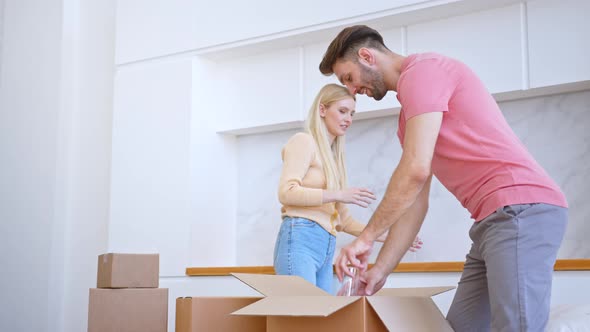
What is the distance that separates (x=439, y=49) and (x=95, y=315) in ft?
6.19

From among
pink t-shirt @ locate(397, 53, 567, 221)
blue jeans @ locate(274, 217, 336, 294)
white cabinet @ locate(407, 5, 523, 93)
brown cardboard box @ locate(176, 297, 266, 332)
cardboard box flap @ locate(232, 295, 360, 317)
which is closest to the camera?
cardboard box flap @ locate(232, 295, 360, 317)

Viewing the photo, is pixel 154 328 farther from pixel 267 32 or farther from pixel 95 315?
pixel 267 32

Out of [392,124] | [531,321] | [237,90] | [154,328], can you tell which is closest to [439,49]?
[392,124]

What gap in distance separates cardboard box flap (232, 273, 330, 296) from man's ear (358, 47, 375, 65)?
56cm

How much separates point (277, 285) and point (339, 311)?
20cm

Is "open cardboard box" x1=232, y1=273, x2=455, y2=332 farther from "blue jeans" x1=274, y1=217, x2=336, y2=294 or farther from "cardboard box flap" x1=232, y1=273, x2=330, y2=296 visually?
"blue jeans" x1=274, y1=217, x2=336, y2=294

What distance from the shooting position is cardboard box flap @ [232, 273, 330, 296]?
5.25 ft

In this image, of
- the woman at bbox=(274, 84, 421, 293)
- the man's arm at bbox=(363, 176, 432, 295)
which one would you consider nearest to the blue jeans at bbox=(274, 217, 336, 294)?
the woman at bbox=(274, 84, 421, 293)

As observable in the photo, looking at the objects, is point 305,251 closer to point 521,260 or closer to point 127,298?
point 127,298

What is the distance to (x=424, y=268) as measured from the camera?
3.10 meters

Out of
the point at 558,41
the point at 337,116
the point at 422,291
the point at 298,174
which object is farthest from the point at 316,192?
the point at 558,41

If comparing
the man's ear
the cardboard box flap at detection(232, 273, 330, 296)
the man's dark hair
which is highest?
the man's dark hair

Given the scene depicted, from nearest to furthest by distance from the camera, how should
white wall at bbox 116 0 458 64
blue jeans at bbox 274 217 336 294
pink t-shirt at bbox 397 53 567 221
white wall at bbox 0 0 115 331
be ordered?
1. pink t-shirt at bbox 397 53 567 221
2. blue jeans at bbox 274 217 336 294
3. white wall at bbox 116 0 458 64
4. white wall at bbox 0 0 115 331

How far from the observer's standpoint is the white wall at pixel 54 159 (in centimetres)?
426
